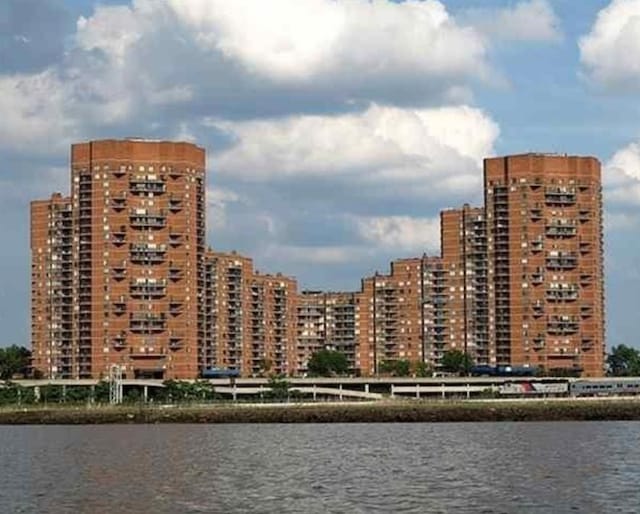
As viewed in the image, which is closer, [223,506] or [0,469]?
[223,506]

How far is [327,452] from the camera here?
383 ft

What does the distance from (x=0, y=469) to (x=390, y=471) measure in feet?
98.2

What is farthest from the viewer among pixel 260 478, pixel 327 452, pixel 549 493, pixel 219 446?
pixel 219 446

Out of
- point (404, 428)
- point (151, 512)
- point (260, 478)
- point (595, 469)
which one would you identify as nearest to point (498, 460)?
point (595, 469)

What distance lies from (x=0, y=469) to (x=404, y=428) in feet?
269

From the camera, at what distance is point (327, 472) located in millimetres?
91688

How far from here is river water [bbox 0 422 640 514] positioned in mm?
70688

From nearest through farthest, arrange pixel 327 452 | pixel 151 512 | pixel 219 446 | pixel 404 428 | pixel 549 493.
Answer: pixel 151 512
pixel 549 493
pixel 327 452
pixel 219 446
pixel 404 428

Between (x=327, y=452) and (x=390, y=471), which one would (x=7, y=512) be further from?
(x=327, y=452)

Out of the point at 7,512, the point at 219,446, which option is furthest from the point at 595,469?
the point at 219,446

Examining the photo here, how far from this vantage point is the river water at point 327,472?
232 ft

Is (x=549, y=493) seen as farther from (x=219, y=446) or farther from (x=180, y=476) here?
(x=219, y=446)

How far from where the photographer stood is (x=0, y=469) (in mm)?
102312

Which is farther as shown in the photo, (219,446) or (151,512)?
(219,446)
